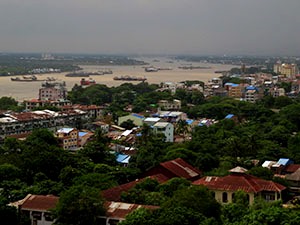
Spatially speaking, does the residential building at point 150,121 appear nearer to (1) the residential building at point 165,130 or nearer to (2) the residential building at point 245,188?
(1) the residential building at point 165,130

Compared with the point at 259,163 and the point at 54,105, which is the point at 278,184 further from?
the point at 54,105

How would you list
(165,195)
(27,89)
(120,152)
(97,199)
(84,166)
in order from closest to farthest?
(97,199) → (165,195) → (84,166) → (120,152) → (27,89)

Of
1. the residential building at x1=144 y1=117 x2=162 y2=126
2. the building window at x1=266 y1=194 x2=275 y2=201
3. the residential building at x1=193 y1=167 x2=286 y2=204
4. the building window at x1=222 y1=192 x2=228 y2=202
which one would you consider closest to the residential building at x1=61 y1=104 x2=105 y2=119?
the residential building at x1=144 y1=117 x2=162 y2=126

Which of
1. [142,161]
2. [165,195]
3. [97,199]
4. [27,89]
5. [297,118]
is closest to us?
[97,199]

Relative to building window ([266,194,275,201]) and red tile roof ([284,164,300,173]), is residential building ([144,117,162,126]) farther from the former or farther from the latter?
building window ([266,194,275,201])

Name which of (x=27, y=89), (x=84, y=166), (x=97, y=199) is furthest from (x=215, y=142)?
(x=27, y=89)

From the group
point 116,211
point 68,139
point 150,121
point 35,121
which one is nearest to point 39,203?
point 116,211
